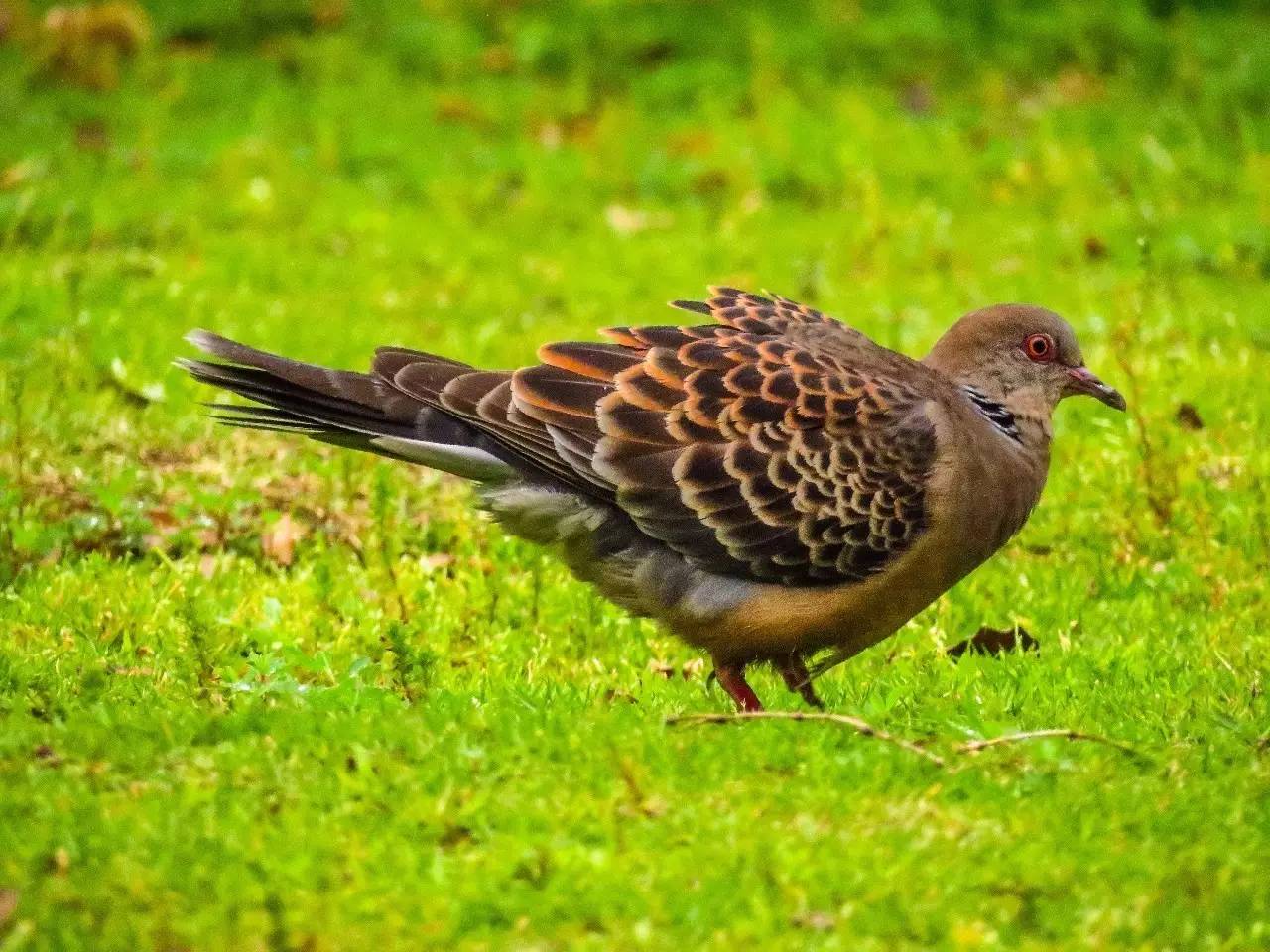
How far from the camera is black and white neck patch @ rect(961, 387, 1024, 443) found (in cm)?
634

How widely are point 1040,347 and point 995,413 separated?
318 millimetres

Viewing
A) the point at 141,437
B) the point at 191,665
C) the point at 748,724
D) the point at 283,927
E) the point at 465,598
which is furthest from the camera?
the point at 141,437

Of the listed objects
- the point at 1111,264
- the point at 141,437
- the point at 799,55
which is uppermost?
the point at 799,55

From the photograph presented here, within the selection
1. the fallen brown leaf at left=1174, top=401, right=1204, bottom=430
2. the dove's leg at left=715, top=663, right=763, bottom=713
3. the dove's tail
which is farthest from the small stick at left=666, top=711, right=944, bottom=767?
the fallen brown leaf at left=1174, top=401, right=1204, bottom=430

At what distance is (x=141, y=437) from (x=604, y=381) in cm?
285

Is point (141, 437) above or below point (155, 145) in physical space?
below

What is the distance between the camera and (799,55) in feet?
50.9

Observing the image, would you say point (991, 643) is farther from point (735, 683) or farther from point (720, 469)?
point (720, 469)

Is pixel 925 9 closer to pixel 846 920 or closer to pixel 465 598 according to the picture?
pixel 465 598

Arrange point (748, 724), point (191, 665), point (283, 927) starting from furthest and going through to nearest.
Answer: point (191, 665) → point (748, 724) → point (283, 927)

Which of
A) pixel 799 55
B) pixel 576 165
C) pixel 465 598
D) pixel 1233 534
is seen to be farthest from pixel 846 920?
pixel 799 55

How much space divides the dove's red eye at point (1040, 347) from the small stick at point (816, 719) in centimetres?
187

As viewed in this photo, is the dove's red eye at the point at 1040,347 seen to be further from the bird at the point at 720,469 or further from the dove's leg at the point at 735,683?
the dove's leg at the point at 735,683

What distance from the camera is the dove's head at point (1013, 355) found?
649 cm
